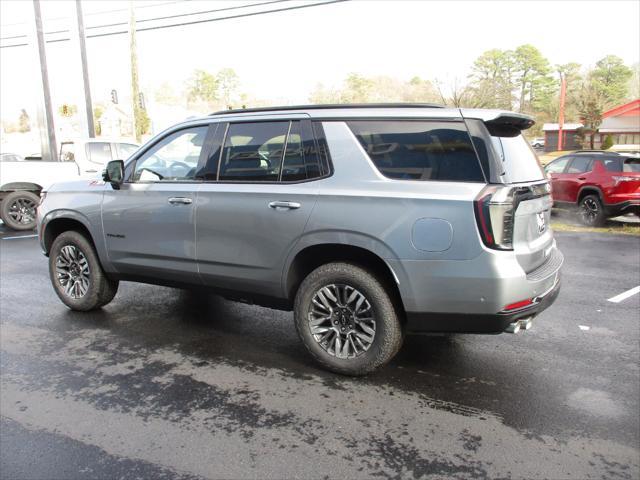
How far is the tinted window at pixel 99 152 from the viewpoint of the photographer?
12820 millimetres

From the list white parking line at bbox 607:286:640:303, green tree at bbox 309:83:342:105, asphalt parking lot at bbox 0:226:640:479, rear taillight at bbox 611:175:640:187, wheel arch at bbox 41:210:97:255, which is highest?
green tree at bbox 309:83:342:105

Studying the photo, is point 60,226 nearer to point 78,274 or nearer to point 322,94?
Result: point 78,274

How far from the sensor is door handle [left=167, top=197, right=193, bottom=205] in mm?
4504

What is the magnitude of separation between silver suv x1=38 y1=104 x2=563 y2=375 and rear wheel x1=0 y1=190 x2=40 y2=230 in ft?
26.8

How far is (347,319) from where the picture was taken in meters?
3.90

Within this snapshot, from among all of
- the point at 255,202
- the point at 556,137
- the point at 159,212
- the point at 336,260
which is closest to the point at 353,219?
the point at 336,260

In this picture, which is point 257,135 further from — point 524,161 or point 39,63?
point 39,63

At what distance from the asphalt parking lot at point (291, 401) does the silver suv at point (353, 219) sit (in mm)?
495

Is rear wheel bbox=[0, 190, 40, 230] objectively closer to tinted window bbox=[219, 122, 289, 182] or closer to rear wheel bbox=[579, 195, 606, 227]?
tinted window bbox=[219, 122, 289, 182]

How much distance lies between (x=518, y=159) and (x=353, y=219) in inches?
49.5

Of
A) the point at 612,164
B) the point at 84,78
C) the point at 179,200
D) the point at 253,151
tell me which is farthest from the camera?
the point at 84,78

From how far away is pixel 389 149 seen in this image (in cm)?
373

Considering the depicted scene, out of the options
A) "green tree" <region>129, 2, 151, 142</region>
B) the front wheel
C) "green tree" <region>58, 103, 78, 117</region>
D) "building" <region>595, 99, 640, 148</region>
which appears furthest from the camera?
"building" <region>595, 99, 640, 148</region>

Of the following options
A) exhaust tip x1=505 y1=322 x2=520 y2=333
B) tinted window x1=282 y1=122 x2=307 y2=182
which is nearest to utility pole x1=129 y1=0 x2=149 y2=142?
tinted window x1=282 y1=122 x2=307 y2=182
